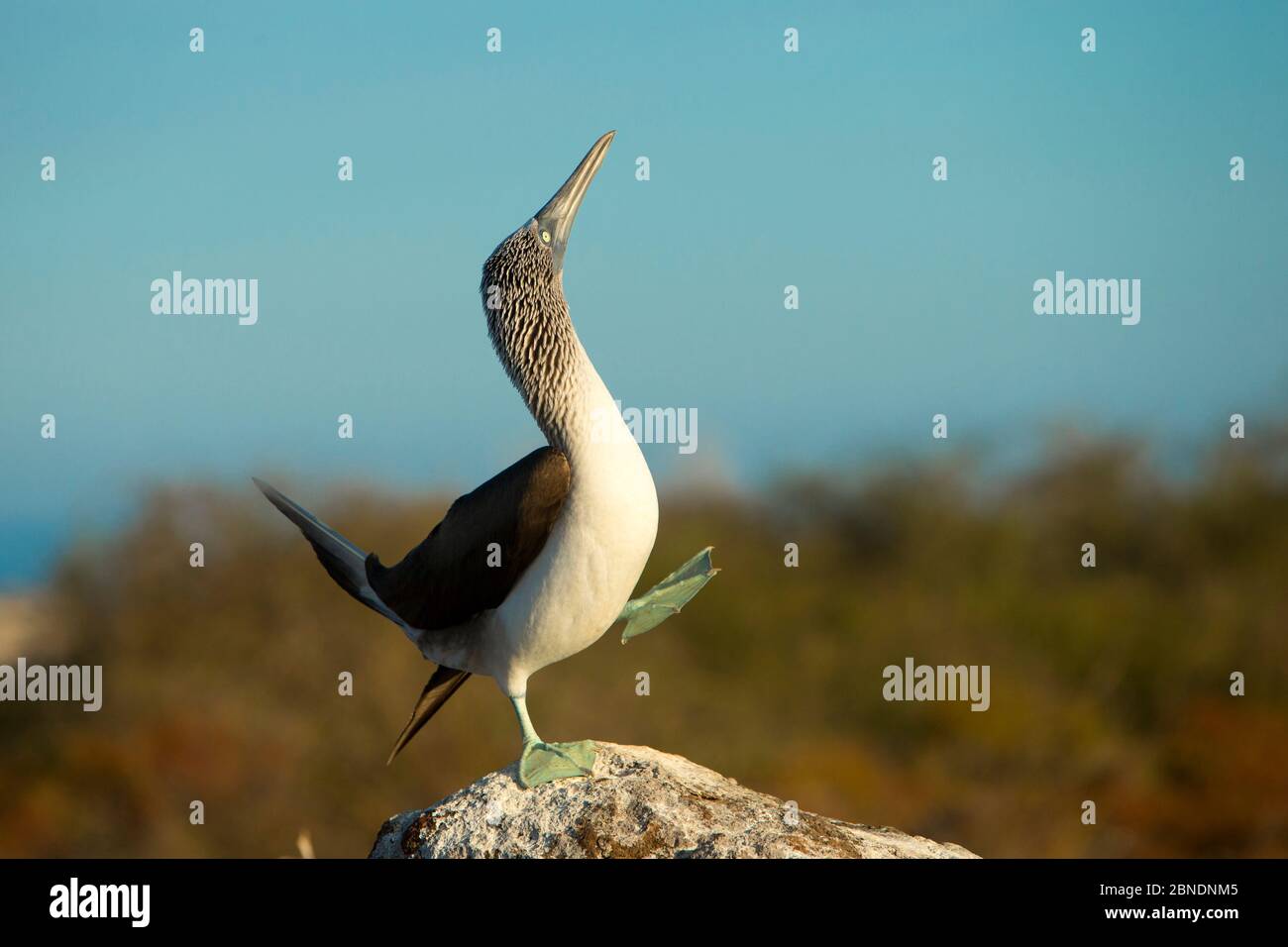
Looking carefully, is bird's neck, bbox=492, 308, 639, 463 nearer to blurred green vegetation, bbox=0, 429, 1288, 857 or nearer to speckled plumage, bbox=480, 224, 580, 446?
speckled plumage, bbox=480, 224, 580, 446

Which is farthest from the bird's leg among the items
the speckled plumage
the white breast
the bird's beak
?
the bird's beak

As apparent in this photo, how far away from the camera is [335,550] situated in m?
5.94

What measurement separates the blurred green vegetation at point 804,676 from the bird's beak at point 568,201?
9826mm

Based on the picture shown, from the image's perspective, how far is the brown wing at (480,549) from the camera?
5.18 meters

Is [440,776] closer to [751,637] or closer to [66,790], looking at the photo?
[66,790]

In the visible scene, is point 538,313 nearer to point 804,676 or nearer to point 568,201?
point 568,201

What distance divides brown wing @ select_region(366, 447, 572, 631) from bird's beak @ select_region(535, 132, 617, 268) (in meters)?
1.07

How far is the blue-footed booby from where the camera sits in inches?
203

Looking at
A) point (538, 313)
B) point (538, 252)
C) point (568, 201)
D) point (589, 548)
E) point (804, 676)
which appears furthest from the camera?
point (804, 676)

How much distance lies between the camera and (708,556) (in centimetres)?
612

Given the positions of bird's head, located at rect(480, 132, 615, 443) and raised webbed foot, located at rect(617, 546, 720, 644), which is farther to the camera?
raised webbed foot, located at rect(617, 546, 720, 644)

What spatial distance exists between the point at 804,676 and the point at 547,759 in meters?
16.6

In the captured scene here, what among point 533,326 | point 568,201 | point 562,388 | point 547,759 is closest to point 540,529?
point 562,388

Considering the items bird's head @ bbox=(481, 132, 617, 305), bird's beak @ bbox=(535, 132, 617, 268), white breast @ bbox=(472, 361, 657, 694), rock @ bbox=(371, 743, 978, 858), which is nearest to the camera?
rock @ bbox=(371, 743, 978, 858)
